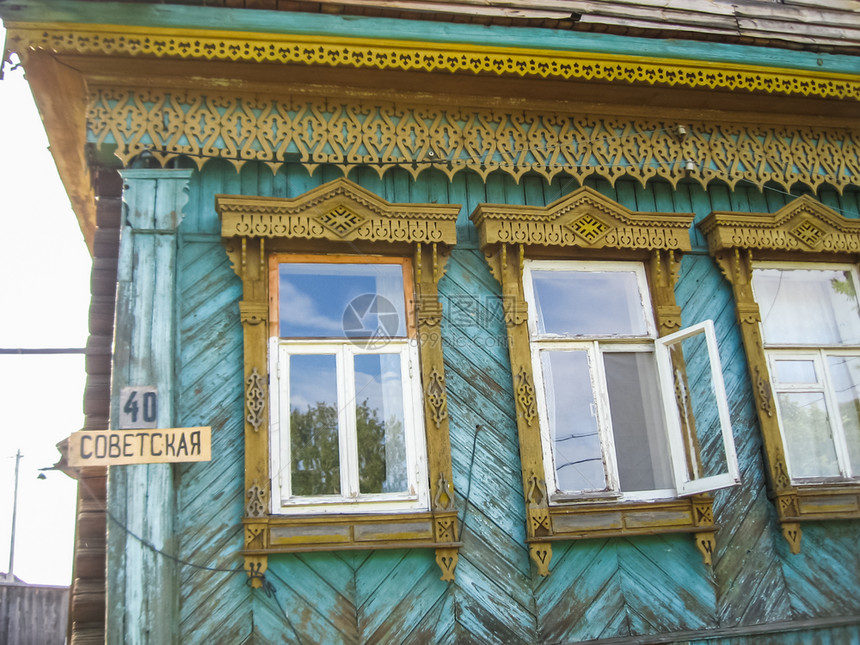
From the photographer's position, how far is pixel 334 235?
189 inches

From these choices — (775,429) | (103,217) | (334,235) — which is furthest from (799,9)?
(103,217)

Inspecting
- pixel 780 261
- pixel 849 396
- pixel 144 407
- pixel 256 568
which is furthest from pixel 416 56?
pixel 849 396

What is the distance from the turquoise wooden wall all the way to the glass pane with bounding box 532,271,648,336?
0.32 m

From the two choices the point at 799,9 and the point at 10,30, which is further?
the point at 799,9

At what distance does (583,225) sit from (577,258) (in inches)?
8.6

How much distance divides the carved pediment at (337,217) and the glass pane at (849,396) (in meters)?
2.77

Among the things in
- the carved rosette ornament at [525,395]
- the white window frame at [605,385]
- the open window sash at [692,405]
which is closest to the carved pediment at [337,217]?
the white window frame at [605,385]

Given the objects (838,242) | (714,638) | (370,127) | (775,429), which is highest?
(370,127)

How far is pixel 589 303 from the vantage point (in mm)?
5246

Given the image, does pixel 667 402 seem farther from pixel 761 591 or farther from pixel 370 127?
pixel 370 127

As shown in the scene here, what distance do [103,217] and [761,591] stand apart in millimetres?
4676

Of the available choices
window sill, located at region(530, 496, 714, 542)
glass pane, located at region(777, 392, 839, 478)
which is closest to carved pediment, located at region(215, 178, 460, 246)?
window sill, located at region(530, 496, 714, 542)

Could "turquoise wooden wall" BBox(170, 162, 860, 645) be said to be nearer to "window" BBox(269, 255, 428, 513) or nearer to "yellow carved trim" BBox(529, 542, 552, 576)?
"yellow carved trim" BBox(529, 542, 552, 576)

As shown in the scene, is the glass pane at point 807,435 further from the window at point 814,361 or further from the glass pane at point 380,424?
the glass pane at point 380,424
